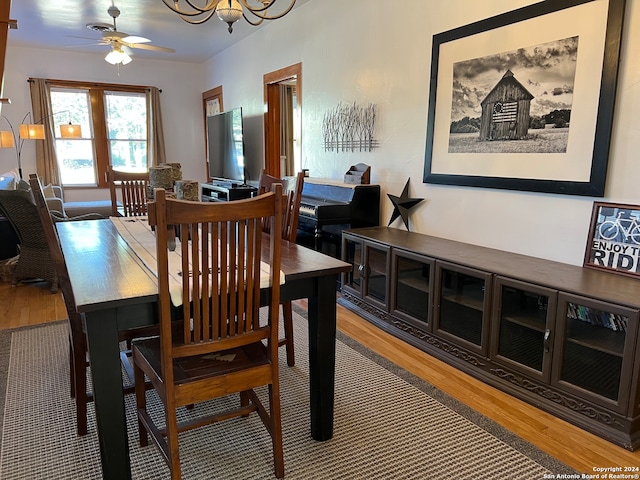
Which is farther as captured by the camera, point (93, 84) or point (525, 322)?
point (93, 84)

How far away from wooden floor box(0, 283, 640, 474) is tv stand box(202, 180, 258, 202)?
6.39 ft

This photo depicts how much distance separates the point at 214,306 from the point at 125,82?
6.96 metres

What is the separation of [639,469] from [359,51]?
347 centimetres

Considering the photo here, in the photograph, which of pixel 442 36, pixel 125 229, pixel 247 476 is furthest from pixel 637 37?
pixel 125 229

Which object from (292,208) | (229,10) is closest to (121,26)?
(229,10)

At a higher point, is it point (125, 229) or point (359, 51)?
point (359, 51)

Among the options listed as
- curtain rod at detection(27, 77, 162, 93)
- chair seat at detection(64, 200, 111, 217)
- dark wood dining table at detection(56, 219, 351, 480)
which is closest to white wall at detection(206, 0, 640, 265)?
dark wood dining table at detection(56, 219, 351, 480)

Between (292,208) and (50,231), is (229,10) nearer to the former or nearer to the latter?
(292,208)

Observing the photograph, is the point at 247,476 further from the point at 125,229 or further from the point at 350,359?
the point at 125,229

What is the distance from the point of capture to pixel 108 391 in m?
1.46

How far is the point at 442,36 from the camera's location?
3.04m

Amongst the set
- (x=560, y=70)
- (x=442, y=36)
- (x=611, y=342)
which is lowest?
(x=611, y=342)

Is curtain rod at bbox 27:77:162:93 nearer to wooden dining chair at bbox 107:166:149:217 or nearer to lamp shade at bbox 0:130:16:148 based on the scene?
lamp shade at bbox 0:130:16:148

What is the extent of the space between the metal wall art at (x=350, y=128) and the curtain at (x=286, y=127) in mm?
1424
